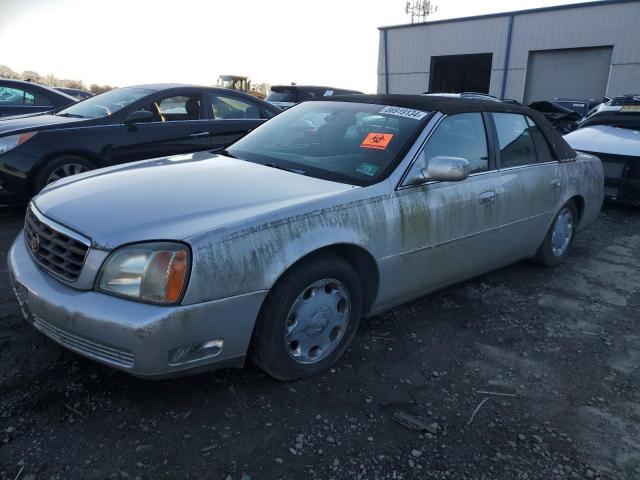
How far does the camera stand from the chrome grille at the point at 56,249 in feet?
7.63

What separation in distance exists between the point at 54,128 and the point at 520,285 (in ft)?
15.9

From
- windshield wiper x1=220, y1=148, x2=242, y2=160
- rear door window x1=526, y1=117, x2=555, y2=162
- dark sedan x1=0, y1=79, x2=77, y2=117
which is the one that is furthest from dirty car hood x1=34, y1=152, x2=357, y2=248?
dark sedan x1=0, y1=79, x2=77, y2=117

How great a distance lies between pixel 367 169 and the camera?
3.08 m

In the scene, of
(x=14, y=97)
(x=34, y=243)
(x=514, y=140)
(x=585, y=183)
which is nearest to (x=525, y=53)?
(x=585, y=183)

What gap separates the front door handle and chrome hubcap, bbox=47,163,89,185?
166 inches

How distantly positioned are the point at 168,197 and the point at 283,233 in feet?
2.13

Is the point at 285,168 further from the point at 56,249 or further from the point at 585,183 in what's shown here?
the point at 585,183

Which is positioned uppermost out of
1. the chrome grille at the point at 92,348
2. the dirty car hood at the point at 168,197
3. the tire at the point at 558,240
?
the dirty car hood at the point at 168,197

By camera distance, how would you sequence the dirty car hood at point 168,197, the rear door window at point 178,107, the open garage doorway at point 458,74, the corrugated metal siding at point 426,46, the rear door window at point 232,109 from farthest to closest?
the open garage doorway at point 458,74 < the corrugated metal siding at point 426,46 < the rear door window at point 232,109 < the rear door window at point 178,107 < the dirty car hood at point 168,197

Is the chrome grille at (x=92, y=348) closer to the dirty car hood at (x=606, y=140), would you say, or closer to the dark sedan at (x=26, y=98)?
the dark sedan at (x=26, y=98)

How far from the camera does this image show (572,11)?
71.9ft

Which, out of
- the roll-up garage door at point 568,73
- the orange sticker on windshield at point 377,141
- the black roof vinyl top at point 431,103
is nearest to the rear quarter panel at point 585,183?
the black roof vinyl top at point 431,103

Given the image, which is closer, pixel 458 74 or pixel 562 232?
pixel 562 232

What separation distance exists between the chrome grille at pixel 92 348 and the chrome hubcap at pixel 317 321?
0.77 m
